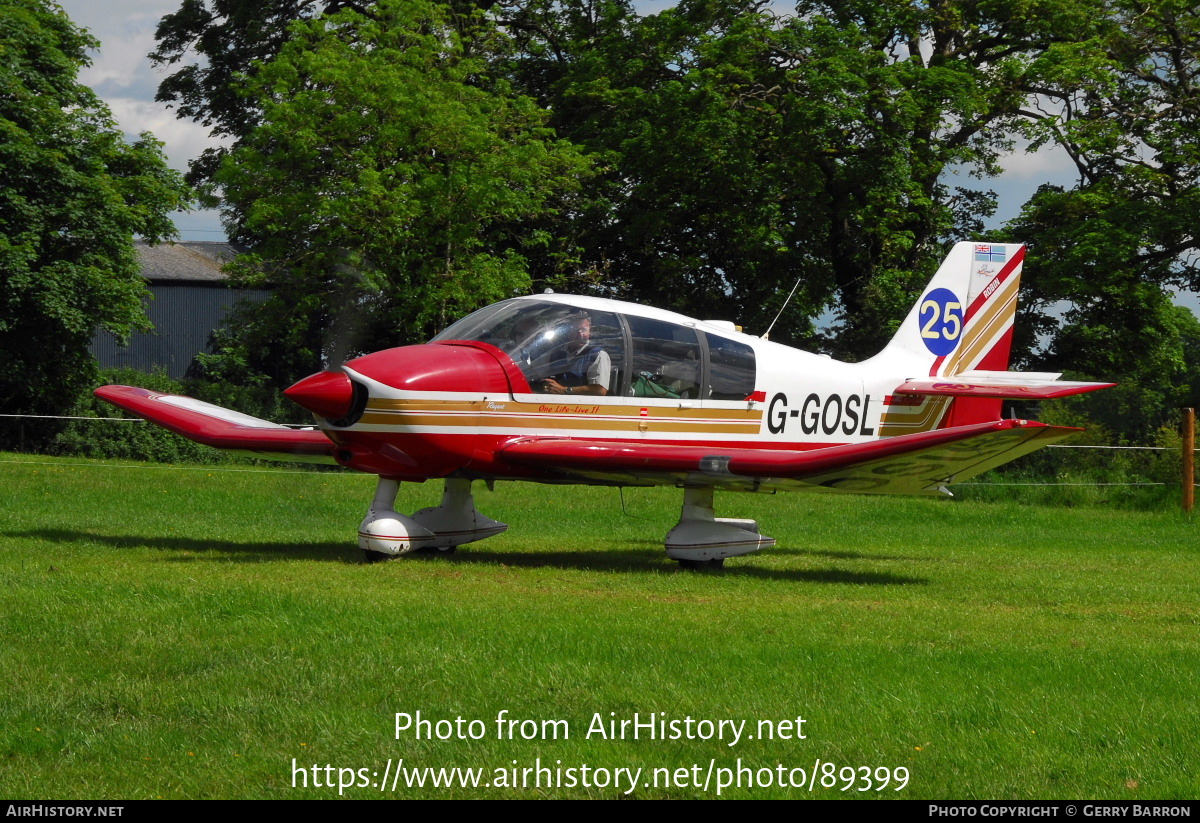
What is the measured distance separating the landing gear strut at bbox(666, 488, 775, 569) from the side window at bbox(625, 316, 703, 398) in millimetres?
1118

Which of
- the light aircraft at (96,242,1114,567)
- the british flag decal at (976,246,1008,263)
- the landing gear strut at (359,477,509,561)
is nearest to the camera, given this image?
the light aircraft at (96,242,1114,567)

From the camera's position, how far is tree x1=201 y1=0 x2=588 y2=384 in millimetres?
29828

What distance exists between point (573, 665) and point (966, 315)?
9.80m

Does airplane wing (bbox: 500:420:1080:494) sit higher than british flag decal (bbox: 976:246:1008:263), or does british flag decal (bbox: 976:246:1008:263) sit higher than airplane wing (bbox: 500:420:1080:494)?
british flag decal (bbox: 976:246:1008:263)

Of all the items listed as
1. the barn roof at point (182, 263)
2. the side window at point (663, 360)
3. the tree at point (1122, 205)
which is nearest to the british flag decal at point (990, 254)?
the side window at point (663, 360)

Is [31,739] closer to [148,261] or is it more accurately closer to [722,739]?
[722,739]

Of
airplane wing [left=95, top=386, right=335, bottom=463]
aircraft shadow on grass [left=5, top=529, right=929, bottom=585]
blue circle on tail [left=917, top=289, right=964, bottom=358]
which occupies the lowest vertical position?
aircraft shadow on grass [left=5, top=529, right=929, bottom=585]

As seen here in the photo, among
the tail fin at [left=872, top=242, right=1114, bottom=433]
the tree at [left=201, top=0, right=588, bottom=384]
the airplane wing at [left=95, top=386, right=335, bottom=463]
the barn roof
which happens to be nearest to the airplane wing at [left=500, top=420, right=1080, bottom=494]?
the tail fin at [left=872, top=242, right=1114, bottom=433]

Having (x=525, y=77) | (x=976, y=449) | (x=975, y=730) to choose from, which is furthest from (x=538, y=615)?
(x=525, y=77)

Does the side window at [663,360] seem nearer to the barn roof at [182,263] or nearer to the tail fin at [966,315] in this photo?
the tail fin at [966,315]

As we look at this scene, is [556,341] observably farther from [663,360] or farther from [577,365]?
[663,360]

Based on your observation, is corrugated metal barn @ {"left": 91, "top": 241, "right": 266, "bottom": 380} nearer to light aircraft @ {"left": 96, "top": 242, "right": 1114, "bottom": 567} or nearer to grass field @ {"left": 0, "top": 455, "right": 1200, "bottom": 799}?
grass field @ {"left": 0, "top": 455, "right": 1200, "bottom": 799}

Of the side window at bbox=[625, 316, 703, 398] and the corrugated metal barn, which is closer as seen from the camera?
the side window at bbox=[625, 316, 703, 398]

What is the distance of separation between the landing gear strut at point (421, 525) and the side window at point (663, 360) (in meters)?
2.12
